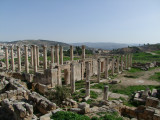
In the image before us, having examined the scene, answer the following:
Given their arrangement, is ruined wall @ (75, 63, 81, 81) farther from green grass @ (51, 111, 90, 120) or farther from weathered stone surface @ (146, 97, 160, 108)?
green grass @ (51, 111, 90, 120)

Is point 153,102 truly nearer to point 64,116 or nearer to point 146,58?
point 64,116

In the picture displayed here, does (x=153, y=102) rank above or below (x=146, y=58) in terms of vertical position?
below

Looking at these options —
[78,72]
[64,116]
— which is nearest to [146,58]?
[78,72]

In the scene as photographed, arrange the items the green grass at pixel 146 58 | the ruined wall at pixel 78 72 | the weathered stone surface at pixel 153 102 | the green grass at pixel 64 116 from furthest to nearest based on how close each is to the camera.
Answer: the green grass at pixel 146 58 < the ruined wall at pixel 78 72 < the weathered stone surface at pixel 153 102 < the green grass at pixel 64 116

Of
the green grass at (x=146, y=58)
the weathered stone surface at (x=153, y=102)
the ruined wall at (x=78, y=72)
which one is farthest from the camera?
the green grass at (x=146, y=58)

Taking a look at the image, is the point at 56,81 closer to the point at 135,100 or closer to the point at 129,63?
the point at 135,100

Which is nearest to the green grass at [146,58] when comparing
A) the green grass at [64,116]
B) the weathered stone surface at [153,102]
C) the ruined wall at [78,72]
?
the ruined wall at [78,72]

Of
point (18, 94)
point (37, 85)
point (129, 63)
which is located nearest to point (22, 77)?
point (37, 85)

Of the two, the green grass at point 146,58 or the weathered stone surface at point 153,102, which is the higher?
the green grass at point 146,58

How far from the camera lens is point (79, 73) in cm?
2752

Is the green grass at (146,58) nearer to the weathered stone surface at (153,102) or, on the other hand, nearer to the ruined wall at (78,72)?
the ruined wall at (78,72)

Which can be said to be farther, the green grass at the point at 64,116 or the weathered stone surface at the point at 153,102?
the weathered stone surface at the point at 153,102

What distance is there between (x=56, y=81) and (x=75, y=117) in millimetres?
13504

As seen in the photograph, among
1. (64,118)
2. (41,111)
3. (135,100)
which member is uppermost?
(64,118)
